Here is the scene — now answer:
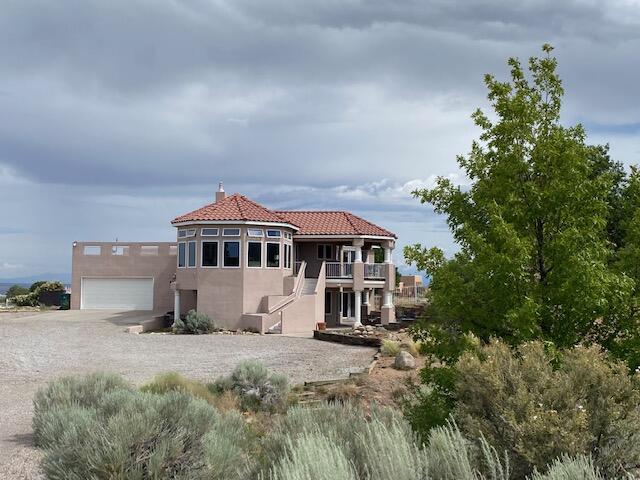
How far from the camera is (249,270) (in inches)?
1157

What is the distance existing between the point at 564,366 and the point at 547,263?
2.06m

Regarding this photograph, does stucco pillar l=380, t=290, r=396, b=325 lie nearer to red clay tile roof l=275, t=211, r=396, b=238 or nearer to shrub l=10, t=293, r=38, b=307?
red clay tile roof l=275, t=211, r=396, b=238

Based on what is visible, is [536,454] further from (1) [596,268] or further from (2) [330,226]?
(2) [330,226]

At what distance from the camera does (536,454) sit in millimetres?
4879

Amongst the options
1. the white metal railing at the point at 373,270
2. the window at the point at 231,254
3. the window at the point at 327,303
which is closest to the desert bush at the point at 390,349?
the window at the point at 231,254

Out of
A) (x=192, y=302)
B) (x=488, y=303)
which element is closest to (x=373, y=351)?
(x=192, y=302)

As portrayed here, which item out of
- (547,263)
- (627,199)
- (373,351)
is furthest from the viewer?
(373,351)

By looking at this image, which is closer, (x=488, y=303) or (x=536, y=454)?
(x=536, y=454)

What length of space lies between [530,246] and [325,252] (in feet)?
91.8

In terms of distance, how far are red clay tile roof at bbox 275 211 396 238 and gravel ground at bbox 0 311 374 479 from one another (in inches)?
343

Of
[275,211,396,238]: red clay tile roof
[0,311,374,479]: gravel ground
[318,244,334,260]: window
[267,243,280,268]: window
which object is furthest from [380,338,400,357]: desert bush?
[318,244,334,260]: window

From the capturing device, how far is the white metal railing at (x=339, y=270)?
107 ft

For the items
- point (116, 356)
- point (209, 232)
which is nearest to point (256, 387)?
point (116, 356)

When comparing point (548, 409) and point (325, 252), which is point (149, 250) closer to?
point (325, 252)
